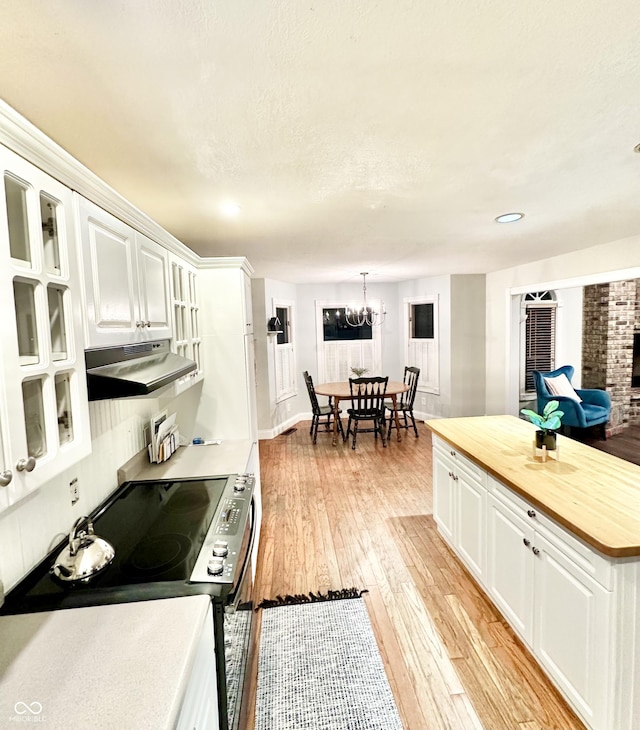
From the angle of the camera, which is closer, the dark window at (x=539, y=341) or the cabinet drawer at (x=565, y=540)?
the cabinet drawer at (x=565, y=540)

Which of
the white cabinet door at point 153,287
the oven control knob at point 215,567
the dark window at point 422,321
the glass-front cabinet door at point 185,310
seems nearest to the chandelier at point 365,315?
A: the dark window at point 422,321

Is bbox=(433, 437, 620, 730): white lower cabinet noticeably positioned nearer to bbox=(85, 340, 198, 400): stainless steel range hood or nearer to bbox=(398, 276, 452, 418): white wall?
bbox=(85, 340, 198, 400): stainless steel range hood

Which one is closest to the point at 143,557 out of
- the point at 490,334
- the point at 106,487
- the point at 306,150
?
the point at 106,487

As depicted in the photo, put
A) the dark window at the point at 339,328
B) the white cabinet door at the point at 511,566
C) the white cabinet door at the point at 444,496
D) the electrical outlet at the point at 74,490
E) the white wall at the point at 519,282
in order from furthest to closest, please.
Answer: the dark window at the point at 339,328, the white wall at the point at 519,282, the white cabinet door at the point at 444,496, the white cabinet door at the point at 511,566, the electrical outlet at the point at 74,490

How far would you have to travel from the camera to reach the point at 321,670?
76.4 inches

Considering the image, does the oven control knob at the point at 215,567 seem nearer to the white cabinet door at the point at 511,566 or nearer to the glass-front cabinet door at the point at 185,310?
the glass-front cabinet door at the point at 185,310

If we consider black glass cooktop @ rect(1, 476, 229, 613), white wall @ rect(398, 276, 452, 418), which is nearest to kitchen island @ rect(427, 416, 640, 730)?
black glass cooktop @ rect(1, 476, 229, 613)

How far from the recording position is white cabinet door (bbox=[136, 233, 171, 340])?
1.79m

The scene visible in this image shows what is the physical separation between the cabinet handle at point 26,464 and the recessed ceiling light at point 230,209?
1.75 metres

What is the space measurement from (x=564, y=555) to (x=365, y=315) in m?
5.12

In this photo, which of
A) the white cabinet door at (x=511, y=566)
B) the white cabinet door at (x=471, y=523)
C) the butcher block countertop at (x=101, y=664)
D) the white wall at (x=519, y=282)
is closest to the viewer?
the butcher block countertop at (x=101, y=664)

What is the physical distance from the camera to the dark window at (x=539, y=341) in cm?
623

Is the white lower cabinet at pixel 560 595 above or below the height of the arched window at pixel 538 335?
below

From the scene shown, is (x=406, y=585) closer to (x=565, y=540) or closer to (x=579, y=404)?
(x=565, y=540)
